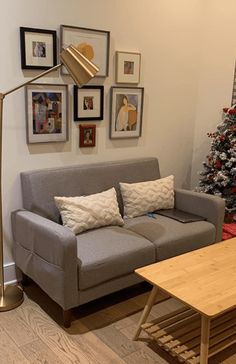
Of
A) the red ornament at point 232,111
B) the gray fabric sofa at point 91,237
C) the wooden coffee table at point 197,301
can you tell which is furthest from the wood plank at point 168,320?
the red ornament at point 232,111

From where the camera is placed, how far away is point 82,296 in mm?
2281

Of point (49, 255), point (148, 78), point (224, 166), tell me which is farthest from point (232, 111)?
point (49, 255)

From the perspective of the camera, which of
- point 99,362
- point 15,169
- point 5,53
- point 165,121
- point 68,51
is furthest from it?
point 165,121

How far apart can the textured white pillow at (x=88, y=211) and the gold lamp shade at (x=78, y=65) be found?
0.83m

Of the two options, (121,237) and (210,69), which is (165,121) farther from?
(121,237)

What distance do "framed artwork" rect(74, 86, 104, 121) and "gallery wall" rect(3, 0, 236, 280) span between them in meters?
0.06

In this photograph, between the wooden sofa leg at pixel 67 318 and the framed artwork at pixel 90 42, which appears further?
the framed artwork at pixel 90 42

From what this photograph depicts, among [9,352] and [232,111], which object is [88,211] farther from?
[232,111]

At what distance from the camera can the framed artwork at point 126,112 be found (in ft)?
10.3

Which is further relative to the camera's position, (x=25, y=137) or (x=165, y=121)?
(x=165, y=121)

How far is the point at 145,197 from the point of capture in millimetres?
3035

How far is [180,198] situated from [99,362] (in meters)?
1.60

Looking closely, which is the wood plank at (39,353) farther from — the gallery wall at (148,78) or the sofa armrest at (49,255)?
the gallery wall at (148,78)

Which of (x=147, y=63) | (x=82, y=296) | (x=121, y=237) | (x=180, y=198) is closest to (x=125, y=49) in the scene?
(x=147, y=63)
